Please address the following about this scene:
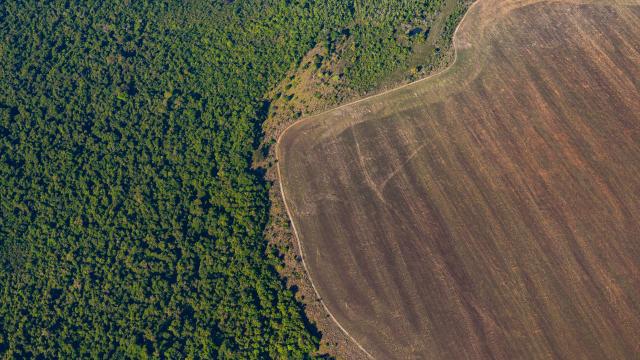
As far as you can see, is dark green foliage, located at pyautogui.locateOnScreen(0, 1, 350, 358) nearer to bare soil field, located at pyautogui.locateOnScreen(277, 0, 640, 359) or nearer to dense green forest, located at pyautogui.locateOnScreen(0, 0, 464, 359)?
dense green forest, located at pyautogui.locateOnScreen(0, 0, 464, 359)

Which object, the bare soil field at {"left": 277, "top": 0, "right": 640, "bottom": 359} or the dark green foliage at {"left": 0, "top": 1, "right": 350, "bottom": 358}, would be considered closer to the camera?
the bare soil field at {"left": 277, "top": 0, "right": 640, "bottom": 359}

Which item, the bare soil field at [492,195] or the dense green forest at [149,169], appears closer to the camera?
the bare soil field at [492,195]

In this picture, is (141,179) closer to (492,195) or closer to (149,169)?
(149,169)

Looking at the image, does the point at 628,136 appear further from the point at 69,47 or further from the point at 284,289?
the point at 69,47

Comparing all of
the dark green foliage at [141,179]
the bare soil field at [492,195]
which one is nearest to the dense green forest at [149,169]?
the dark green foliage at [141,179]

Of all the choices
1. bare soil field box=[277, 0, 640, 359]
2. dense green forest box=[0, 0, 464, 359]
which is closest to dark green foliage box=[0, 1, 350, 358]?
dense green forest box=[0, 0, 464, 359]

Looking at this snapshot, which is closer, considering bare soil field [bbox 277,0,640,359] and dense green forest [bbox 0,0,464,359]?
bare soil field [bbox 277,0,640,359]

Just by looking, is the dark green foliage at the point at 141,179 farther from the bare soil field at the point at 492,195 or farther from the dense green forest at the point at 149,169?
the bare soil field at the point at 492,195
